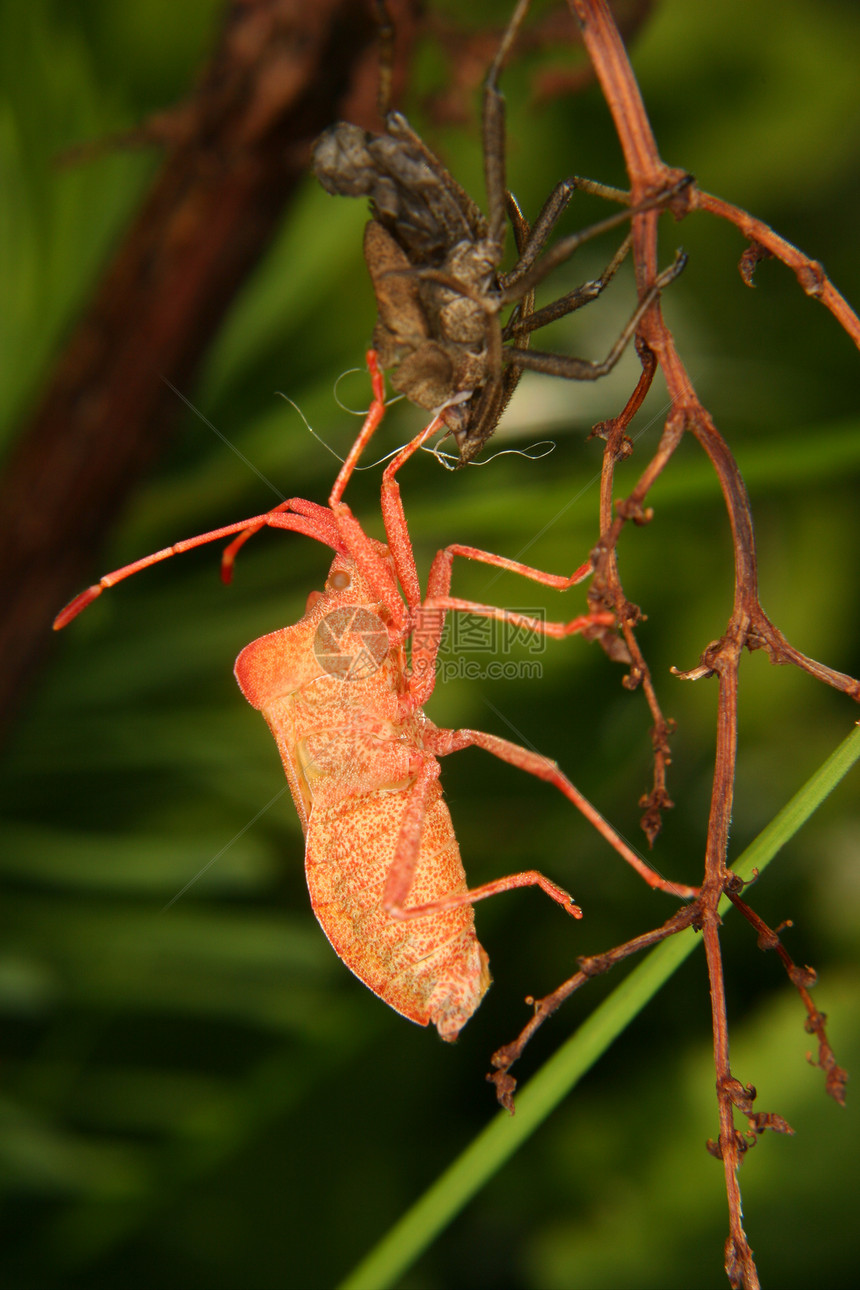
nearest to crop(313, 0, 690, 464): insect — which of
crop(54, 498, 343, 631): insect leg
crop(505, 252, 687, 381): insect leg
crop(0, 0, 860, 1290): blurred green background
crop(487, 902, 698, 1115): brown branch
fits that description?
crop(505, 252, 687, 381): insect leg

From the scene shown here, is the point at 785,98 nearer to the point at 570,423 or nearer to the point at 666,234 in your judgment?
the point at 666,234

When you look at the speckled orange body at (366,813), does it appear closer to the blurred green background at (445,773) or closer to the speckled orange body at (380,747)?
the speckled orange body at (380,747)

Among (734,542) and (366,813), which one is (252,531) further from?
(734,542)

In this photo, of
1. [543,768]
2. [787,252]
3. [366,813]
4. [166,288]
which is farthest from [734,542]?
[166,288]

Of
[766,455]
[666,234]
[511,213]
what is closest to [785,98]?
[666,234]

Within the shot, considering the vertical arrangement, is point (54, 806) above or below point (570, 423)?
below

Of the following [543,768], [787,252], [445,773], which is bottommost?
[445,773]

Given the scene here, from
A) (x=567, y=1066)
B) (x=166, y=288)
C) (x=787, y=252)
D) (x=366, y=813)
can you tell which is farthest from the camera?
(x=166, y=288)
